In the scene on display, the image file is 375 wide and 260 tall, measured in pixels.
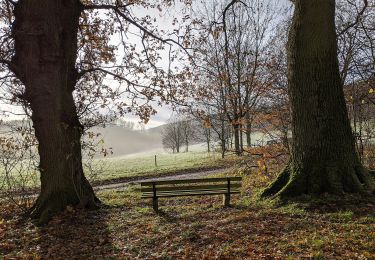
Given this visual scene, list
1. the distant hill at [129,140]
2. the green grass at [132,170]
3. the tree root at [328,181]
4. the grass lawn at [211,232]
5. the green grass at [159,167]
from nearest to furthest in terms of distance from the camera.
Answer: the grass lawn at [211,232], the tree root at [328,181], the green grass at [132,170], the green grass at [159,167], the distant hill at [129,140]

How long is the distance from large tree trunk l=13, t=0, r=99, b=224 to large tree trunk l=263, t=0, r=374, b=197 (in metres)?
5.69

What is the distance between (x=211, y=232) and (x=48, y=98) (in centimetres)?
582

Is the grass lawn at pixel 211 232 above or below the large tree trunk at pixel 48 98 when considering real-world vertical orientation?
below

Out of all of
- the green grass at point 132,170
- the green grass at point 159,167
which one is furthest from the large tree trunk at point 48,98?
the green grass at point 159,167

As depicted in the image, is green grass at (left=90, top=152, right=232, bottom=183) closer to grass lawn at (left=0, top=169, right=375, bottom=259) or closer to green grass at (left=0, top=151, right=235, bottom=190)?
green grass at (left=0, top=151, right=235, bottom=190)

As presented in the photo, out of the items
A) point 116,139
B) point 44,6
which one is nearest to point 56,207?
point 44,6

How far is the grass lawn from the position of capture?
5.48 metres

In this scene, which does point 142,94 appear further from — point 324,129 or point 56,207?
point 324,129

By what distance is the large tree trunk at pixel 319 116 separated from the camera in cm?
782

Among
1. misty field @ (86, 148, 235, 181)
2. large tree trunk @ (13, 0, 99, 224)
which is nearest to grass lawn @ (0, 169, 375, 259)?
large tree trunk @ (13, 0, 99, 224)

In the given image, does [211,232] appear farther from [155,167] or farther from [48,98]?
[155,167]

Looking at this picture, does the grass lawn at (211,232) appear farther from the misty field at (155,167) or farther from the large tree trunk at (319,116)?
the misty field at (155,167)

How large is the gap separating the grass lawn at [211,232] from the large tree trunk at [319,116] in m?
0.50

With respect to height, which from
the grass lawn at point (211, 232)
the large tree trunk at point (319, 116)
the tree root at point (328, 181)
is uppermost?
the large tree trunk at point (319, 116)
